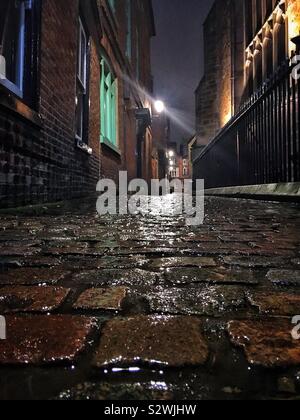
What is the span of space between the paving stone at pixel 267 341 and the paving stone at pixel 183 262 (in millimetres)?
734

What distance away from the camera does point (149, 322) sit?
1.03m

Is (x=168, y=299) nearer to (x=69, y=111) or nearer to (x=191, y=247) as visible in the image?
(x=191, y=247)

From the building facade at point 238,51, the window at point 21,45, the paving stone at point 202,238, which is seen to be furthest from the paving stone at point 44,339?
the building facade at point 238,51

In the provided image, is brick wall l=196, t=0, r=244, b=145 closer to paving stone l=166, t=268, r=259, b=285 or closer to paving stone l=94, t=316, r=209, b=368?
paving stone l=166, t=268, r=259, b=285

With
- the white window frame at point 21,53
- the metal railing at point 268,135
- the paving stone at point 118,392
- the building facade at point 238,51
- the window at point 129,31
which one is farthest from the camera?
the window at point 129,31

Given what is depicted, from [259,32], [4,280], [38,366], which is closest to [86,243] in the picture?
[4,280]

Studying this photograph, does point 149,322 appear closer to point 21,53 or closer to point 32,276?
point 32,276

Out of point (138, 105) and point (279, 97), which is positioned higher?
point (138, 105)

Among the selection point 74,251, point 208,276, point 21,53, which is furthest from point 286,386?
Answer: point 21,53

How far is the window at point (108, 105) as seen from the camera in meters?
9.65

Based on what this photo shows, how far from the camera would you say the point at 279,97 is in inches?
240

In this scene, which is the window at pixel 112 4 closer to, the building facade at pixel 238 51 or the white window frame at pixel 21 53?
the building facade at pixel 238 51

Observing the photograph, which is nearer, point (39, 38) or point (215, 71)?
point (39, 38)

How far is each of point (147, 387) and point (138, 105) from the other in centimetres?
1689
